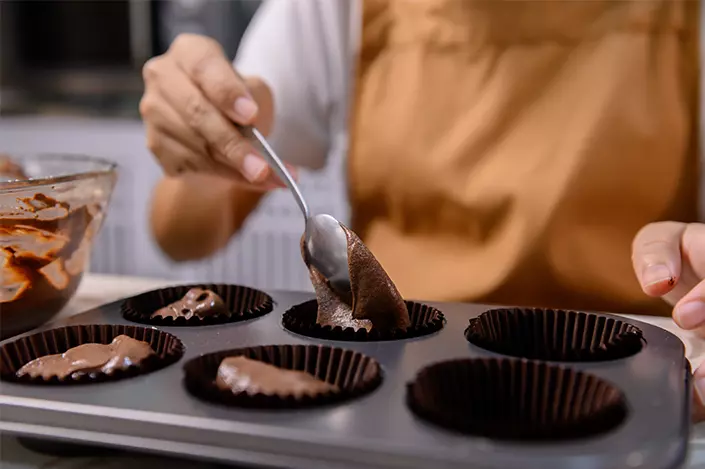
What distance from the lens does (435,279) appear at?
1.29 meters

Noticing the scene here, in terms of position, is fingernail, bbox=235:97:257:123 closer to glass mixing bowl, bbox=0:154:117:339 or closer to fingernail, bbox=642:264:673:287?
glass mixing bowl, bbox=0:154:117:339

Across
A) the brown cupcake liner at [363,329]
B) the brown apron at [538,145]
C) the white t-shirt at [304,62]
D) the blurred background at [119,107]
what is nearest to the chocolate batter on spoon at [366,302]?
the brown cupcake liner at [363,329]

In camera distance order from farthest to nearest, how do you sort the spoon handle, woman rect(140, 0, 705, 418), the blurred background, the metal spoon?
the blurred background
woman rect(140, 0, 705, 418)
the spoon handle
the metal spoon

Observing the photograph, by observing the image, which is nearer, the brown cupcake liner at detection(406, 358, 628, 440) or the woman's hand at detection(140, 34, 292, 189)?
the brown cupcake liner at detection(406, 358, 628, 440)

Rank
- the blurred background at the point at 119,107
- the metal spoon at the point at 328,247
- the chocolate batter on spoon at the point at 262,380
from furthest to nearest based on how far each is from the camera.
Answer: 1. the blurred background at the point at 119,107
2. the metal spoon at the point at 328,247
3. the chocolate batter on spoon at the point at 262,380

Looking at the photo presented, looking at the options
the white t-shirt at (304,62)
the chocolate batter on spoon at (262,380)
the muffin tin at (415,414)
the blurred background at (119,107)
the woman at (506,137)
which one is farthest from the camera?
the blurred background at (119,107)

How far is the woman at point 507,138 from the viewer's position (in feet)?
3.98

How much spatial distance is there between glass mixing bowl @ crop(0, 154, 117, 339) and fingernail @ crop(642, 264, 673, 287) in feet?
2.16

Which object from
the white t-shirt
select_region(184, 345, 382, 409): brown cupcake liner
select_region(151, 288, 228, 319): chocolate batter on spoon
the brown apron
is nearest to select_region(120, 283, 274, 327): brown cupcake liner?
select_region(151, 288, 228, 319): chocolate batter on spoon

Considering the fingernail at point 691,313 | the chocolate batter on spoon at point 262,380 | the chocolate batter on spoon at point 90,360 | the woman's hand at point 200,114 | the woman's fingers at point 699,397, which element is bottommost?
the woman's fingers at point 699,397

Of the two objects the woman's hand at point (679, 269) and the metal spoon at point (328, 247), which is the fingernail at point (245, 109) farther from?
the woman's hand at point (679, 269)

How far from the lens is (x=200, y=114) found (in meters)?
1.09

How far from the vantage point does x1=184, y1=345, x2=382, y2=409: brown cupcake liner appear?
1.94 ft

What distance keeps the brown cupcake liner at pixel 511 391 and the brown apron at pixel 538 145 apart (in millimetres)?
602
